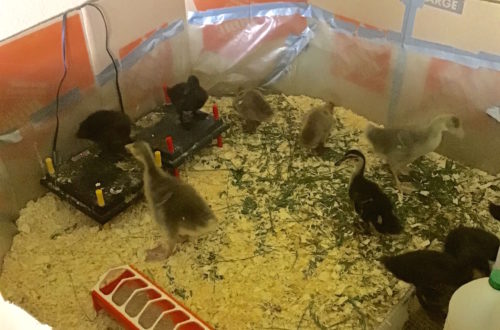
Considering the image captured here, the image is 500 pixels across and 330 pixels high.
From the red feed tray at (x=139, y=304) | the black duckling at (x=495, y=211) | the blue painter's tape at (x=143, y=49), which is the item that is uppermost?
the blue painter's tape at (x=143, y=49)

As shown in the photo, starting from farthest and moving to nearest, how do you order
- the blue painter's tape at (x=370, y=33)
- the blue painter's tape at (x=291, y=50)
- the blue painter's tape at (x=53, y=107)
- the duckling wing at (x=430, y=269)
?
1. the blue painter's tape at (x=291, y=50)
2. the blue painter's tape at (x=370, y=33)
3. the blue painter's tape at (x=53, y=107)
4. the duckling wing at (x=430, y=269)

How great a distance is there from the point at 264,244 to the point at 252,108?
62 cm

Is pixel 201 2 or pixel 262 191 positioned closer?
pixel 262 191

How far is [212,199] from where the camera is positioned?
6.74ft

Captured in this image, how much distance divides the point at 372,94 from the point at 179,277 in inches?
43.5

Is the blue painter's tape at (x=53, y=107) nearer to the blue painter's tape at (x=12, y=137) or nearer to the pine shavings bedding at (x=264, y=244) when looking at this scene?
the blue painter's tape at (x=12, y=137)

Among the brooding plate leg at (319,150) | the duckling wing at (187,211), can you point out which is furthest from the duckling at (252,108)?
the duckling wing at (187,211)

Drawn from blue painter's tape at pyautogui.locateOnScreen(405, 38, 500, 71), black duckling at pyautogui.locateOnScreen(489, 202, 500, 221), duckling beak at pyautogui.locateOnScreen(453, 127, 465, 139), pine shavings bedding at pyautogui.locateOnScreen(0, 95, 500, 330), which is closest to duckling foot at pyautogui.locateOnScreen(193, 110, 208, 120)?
pine shavings bedding at pyautogui.locateOnScreen(0, 95, 500, 330)

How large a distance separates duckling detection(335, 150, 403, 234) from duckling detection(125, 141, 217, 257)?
445 mm

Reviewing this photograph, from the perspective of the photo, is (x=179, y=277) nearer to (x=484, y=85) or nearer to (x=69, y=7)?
(x=69, y=7)

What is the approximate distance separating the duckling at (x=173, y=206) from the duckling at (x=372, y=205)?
0.44 metres

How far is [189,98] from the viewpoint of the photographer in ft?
7.05

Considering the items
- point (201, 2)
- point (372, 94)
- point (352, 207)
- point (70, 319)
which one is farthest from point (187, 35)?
point (70, 319)

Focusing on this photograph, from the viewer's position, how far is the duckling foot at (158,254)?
1.84m
